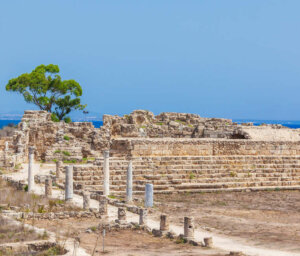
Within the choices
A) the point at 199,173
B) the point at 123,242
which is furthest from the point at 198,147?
the point at 123,242

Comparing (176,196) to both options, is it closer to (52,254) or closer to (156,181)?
(156,181)

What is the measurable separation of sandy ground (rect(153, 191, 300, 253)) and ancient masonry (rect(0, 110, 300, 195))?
137cm

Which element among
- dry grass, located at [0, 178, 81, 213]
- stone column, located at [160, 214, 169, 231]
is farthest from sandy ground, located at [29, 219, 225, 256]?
dry grass, located at [0, 178, 81, 213]

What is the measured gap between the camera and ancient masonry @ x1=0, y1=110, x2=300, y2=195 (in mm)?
24453

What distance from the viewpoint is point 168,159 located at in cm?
2634

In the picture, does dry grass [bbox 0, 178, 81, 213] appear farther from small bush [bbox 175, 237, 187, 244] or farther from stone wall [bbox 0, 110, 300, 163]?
stone wall [bbox 0, 110, 300, 163]

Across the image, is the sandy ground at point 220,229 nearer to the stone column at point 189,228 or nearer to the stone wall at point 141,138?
the stone column at point 189,228

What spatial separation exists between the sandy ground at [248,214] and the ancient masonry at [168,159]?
137 cm

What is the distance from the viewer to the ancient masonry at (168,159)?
2445cm

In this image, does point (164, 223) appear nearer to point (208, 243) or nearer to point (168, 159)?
point (208, 243)

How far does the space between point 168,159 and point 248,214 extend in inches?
306

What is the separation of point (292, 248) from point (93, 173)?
1244 cm

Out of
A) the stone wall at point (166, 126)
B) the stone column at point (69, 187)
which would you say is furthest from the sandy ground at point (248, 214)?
the stone wall at point (166, 126)

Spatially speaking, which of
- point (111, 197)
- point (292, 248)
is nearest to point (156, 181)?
point (111, 197)
